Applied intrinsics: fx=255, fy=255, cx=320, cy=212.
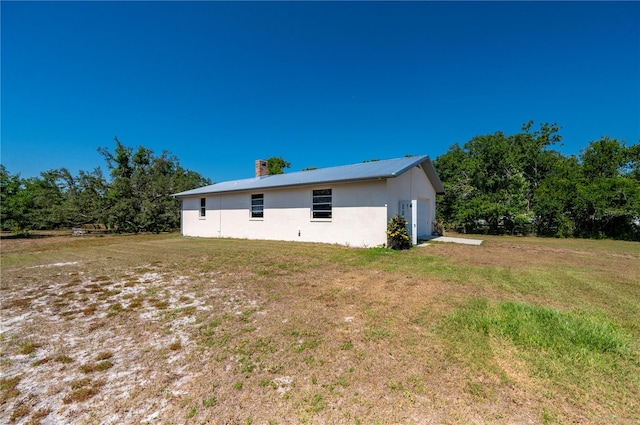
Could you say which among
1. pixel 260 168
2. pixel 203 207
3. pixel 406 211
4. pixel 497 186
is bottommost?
pixel 406 211

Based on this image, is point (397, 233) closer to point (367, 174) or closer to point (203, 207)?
point (367, 174)

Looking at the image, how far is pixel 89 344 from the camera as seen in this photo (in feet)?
9.52

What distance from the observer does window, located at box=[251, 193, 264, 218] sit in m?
14.0

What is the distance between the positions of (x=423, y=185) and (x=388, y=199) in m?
5.19

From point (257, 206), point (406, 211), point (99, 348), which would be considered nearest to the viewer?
point (99, 348)

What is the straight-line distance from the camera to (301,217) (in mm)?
12375

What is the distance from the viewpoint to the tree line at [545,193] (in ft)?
50.6

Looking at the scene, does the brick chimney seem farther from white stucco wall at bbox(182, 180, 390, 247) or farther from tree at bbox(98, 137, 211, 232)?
tree at bbox(98, 137, 211, 232)

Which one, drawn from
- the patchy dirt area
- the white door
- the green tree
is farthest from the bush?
the green tree

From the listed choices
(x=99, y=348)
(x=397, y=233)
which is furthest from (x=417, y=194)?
(x=99, y=348)

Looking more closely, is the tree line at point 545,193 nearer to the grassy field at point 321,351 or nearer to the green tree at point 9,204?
the grassy field at point 321,351

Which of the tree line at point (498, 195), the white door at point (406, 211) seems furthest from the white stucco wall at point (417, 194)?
the tree line at point (498, 195)

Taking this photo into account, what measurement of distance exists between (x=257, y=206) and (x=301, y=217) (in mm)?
3237

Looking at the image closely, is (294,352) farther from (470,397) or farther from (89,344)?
(89,344)
